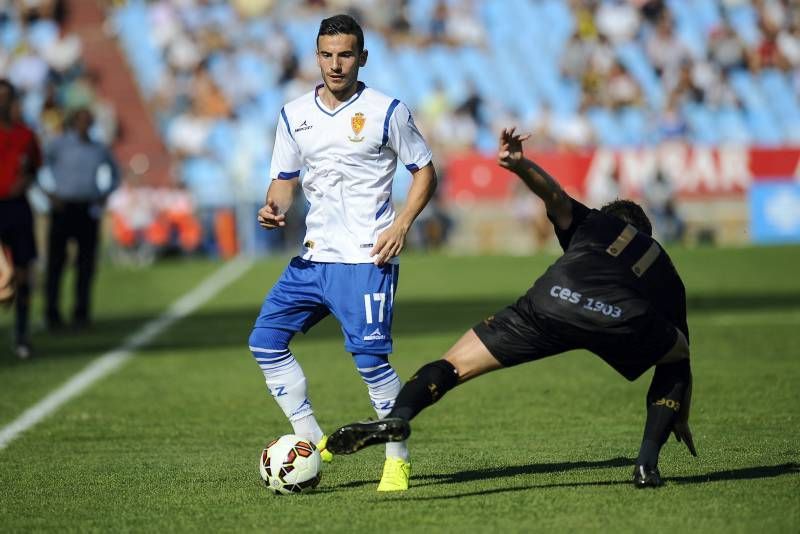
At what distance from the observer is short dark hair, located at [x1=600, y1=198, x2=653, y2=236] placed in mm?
6645

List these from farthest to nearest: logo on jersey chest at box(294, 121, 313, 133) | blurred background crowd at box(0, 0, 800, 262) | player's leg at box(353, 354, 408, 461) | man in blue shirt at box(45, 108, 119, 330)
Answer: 1. blurred background crowd at box(0, 0, 800, 262)
2. man in blue shirt at box(45, 108, 119, 330)
3. logo on jersey chest at box(294, 121, 313, 133)
4. player's leg at box(353, 354, 408, 461)

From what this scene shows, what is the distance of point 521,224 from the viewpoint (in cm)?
2830

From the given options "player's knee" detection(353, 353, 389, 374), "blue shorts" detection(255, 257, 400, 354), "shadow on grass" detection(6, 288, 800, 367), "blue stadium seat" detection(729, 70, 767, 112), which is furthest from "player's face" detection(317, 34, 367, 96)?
"blue stadium seat" detection(729, 70, 767, 112)

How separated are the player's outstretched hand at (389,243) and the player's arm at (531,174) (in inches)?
27.2

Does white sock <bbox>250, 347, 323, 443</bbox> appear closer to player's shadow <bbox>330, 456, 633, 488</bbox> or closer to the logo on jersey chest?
player's shadow <bbox>330, 456, 633, 488</bbox>

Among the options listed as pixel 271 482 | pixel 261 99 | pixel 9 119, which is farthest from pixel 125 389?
pixel 261 99

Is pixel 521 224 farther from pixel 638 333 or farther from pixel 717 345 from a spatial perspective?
pixel 638 333

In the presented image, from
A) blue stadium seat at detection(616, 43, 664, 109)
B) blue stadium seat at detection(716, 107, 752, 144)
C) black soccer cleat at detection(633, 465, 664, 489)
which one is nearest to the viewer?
black soccer cleat at detection(633, 465, 664, 489)

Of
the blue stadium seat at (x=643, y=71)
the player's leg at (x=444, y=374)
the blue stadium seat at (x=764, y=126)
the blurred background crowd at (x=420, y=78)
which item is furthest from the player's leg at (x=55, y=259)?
the blue stadium seat at (x=764, y=126)

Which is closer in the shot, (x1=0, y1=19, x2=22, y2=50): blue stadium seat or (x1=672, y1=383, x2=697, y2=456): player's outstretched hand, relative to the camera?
(x1=672, y1=383, x2=697, y2=456): player's outstretched hand

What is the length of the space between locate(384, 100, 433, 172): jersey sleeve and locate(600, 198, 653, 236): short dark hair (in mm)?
919

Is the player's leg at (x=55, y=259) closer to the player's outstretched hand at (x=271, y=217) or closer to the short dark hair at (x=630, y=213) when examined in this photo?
the player's outstretched hand at (x=271, y=217)

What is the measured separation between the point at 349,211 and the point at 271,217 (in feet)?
1.30

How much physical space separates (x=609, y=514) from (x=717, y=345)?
7.77 m
